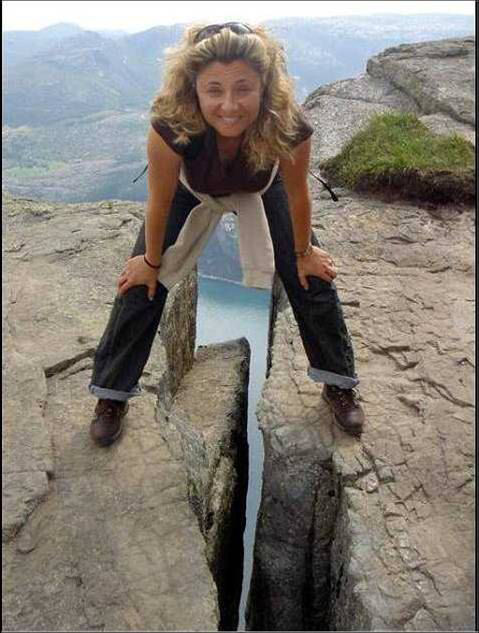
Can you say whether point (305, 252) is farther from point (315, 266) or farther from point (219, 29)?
point (219, 29)

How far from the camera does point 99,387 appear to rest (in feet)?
17.2

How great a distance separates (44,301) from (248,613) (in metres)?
3.87

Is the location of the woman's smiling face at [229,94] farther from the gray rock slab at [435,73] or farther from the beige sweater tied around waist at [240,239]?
the gray rock slab at [435,73]

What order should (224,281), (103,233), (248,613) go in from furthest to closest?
(224,281), (103,233), (248,613)

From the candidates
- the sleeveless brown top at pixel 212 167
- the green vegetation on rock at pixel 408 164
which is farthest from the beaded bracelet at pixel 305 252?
the green vegetation on rock at pixel 408 164

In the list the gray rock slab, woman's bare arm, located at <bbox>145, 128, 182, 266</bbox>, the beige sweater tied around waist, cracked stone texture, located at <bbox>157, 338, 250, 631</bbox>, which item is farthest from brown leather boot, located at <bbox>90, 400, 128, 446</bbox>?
the gray rock slab

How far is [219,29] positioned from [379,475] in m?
3.41

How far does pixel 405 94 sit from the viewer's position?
14453 millimetres

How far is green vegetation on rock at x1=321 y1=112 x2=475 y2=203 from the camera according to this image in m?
9.67

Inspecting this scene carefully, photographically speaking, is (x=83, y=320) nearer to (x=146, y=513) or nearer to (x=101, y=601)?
(x=146, y=513)

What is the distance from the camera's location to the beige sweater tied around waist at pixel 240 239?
16.0 ft

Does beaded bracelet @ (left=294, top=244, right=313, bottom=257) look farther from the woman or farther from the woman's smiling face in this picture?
the woman's smiling face

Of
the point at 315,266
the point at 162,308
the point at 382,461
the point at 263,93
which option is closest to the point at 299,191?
the point at 315,266

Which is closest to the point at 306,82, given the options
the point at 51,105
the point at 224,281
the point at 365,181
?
the point at 51,105
